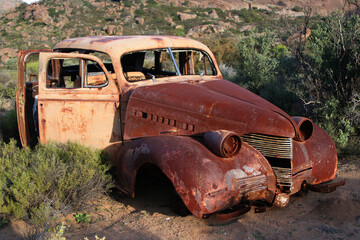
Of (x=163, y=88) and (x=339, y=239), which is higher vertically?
(x=163, y=88)

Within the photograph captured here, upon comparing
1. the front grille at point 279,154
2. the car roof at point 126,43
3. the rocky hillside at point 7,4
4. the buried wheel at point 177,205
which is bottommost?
the buried wheel at point 177,205

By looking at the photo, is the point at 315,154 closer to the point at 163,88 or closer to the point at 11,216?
the point at 163,88

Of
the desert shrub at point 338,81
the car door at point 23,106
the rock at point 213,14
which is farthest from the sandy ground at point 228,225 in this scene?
the rock at point 213,14

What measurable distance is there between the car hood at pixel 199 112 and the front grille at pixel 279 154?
0.31ft

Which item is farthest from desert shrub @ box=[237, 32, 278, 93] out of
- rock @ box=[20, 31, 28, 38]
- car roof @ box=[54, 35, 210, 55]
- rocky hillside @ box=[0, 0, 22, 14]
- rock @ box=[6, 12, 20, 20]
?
rocky hillside @ box=[0, 0, 22, 14]

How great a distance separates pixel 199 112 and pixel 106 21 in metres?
33.7

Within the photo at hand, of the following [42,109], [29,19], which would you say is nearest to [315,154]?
[42,109]

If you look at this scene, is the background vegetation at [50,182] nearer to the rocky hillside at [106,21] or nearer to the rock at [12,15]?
the rocky hillside at [106,21]

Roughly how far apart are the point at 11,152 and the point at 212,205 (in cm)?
288

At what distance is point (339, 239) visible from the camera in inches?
131

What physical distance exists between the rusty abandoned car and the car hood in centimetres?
1

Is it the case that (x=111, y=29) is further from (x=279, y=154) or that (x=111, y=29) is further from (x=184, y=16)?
(x=279, y=154)

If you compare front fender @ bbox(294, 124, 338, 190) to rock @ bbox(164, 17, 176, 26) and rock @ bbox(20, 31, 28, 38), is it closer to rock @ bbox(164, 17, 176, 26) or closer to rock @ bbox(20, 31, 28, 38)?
rock @ bbox(20, 31, 28, 38)

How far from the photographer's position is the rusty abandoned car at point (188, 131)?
3318 mm
